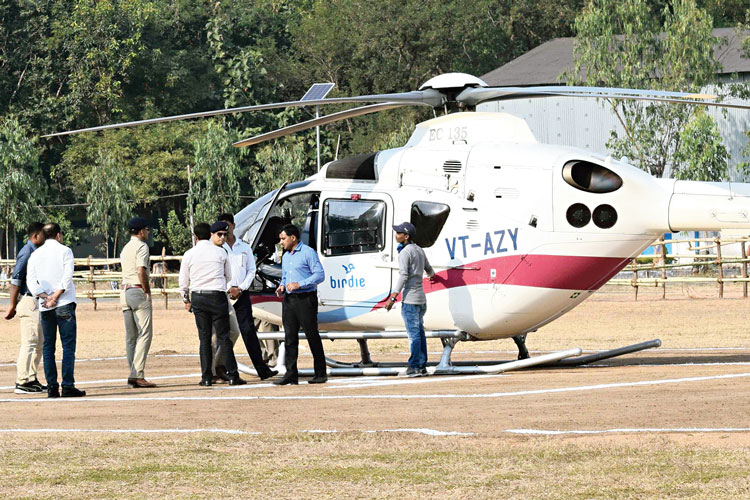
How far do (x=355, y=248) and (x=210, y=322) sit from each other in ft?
7.40

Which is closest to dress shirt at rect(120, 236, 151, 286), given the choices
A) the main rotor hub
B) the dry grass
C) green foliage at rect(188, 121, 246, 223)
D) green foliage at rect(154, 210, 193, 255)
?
the main rotor hub

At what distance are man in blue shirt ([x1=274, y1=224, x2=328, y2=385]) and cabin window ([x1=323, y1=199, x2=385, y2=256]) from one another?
1314 millimetres

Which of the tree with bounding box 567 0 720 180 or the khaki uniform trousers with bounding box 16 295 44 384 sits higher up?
the tree with bounding box 567 0 720 180

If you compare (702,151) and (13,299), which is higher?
(702,151)

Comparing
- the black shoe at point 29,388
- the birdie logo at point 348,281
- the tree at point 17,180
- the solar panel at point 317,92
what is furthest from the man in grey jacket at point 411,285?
the tree at point 17,180

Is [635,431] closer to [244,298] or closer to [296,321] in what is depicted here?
[296,321]

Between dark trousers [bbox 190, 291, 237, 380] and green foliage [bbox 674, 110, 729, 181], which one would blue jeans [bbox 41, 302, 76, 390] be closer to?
dark trousers [bbox 190, 291, 237, 380]

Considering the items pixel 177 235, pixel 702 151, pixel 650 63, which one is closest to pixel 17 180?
pixel 177 235

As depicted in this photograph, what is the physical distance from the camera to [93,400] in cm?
1306

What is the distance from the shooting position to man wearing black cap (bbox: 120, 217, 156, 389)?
14.1 metres

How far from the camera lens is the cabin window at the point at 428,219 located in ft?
49.0

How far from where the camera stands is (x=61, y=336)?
13.1 m

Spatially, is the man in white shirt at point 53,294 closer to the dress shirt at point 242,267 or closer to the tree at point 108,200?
the dress shirt at point 242,267

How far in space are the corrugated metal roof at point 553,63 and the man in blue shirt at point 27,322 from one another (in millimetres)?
43257
